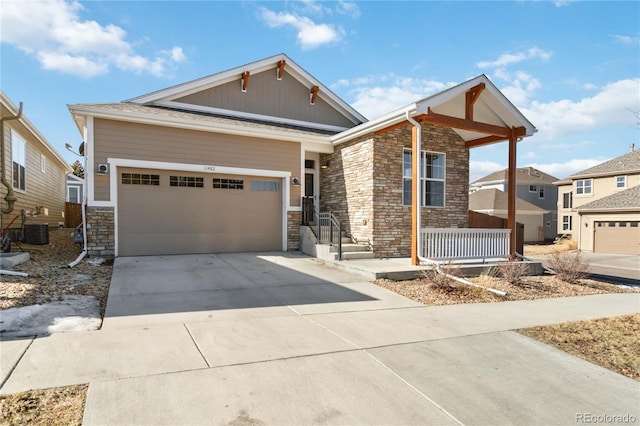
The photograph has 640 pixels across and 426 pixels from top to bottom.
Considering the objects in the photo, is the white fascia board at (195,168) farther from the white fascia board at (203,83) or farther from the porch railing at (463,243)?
the porch railing at (463,243)

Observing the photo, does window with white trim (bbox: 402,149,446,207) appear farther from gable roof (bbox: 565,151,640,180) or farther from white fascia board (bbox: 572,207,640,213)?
gable roof (bbox: 565,151,640,180)

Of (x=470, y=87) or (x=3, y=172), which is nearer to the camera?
(x=470, y=87)

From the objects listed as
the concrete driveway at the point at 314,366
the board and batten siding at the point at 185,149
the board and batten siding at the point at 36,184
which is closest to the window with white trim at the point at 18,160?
the board and batten siding at the point at 36,184

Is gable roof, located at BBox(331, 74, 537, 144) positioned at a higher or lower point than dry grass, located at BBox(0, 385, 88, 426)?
higher

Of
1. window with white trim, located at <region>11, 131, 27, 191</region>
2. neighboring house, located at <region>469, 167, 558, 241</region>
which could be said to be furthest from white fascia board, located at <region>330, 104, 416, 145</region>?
neighboring house, located at <region>469, 167, 558, 241</region>

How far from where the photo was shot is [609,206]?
21391 millimetres

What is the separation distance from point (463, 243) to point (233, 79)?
32.7ft

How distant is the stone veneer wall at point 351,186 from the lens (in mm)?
10828

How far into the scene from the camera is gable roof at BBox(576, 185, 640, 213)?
2039 centimetres

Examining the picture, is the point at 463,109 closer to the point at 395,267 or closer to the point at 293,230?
the point at 395,267

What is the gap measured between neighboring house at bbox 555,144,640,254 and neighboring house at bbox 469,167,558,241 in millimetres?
2764

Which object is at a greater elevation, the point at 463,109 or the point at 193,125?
the point at 463,109

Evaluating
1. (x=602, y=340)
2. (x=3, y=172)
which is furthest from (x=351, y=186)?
(x=3, y=172)

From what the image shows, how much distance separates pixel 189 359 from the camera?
3.64 m
